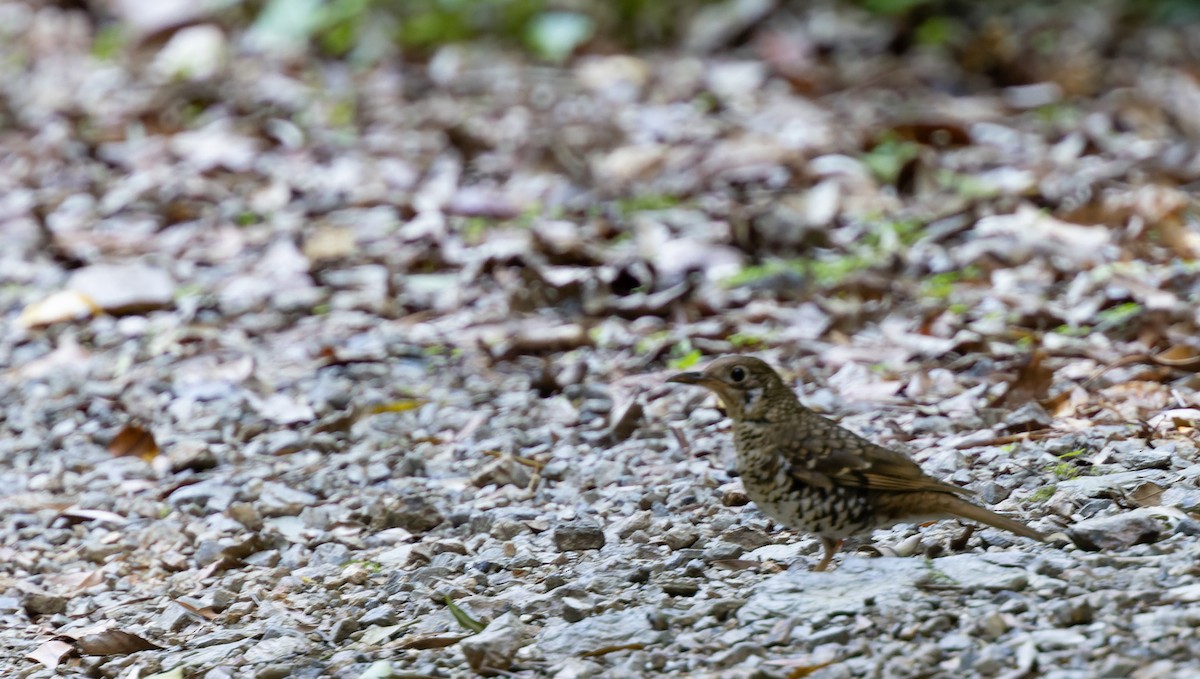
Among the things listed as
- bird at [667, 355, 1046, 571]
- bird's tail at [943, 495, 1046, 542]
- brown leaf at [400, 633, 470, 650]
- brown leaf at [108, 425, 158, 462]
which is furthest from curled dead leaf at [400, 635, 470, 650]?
brown leaf at [108, 425, 158, 462]

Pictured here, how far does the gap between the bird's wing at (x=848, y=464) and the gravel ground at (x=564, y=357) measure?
0.17m

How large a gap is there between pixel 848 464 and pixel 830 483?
79 mm

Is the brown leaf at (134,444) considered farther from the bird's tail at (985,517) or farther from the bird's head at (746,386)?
the bird's tail at (985,517)

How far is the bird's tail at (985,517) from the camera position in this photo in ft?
11.3

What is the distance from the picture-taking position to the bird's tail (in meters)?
3.43

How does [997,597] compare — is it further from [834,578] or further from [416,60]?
[416,60]

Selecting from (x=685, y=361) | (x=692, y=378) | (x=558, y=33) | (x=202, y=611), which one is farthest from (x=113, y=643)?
(x=558, y=33)

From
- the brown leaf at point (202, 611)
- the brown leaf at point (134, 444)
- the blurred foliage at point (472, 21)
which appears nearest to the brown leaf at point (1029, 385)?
the brown leaf at point (202, 611)

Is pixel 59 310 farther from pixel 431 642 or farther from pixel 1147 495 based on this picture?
pixel 1147 495

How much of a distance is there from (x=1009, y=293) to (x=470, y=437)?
2.17m

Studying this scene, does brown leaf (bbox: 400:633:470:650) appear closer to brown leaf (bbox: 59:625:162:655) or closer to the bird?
brown leaf (bbox: 59:625:162:655)

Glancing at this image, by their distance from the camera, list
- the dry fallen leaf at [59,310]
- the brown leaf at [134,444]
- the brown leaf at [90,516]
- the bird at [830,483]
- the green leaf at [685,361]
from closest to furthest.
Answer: the bird at [830,483] < the brown leaf at [90,516] < the brown leaf at [134,444] < the green leaf at [685,361] < the dry fallen leaf at [59,310]

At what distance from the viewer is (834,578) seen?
11.2 feet

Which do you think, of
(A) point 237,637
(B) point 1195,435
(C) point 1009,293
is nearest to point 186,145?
(C) point 1009,293
